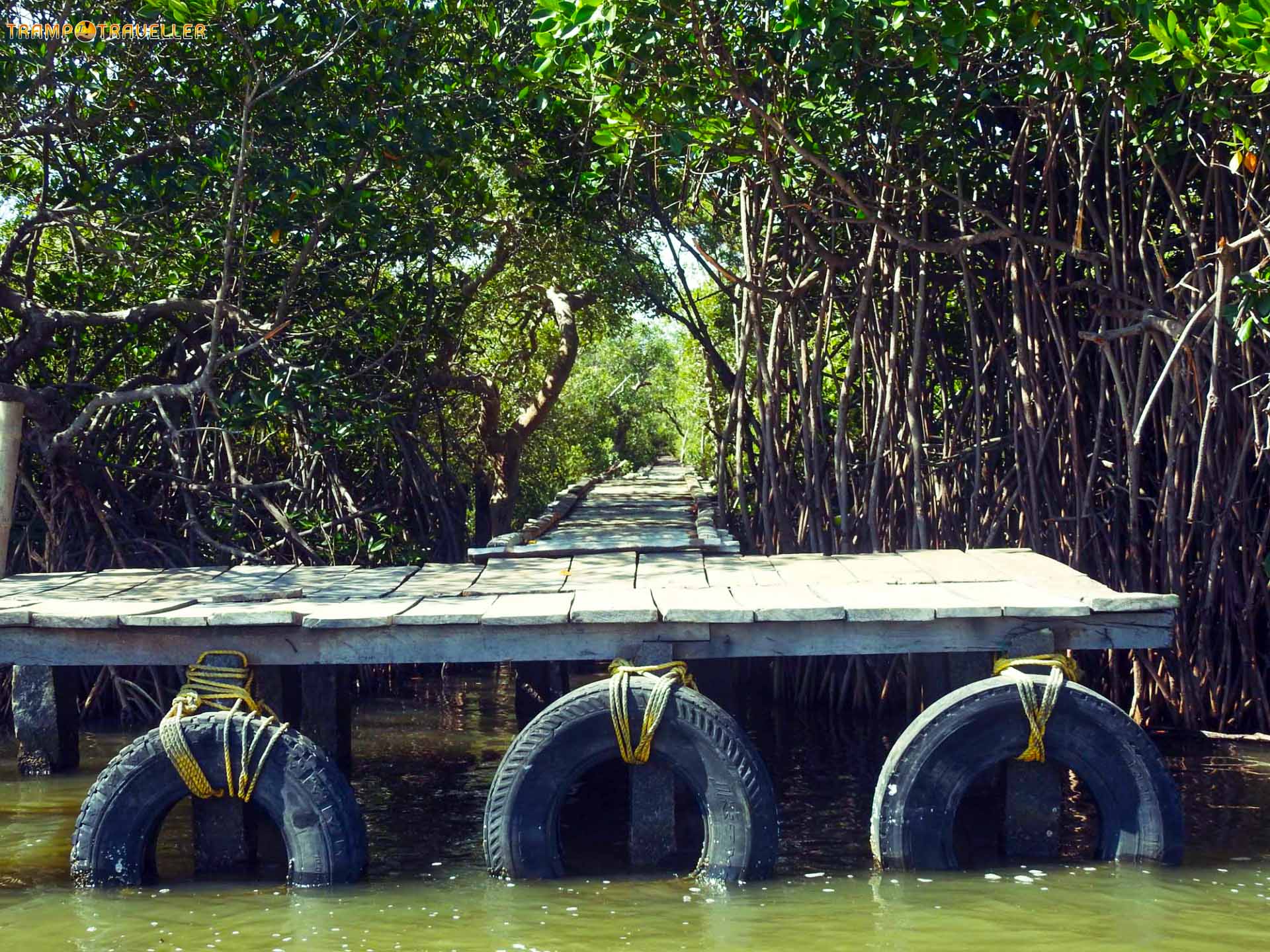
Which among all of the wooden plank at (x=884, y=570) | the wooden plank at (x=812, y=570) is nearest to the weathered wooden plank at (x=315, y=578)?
the wooden plank at (x=812, y=570)

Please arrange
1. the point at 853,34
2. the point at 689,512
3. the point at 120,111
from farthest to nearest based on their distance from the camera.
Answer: the point at 689,512
the point at 120,111
the point at 853,34

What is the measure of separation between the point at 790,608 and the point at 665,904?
3.66 feet

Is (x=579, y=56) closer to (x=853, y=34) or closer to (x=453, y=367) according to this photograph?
(x=853, y=34)

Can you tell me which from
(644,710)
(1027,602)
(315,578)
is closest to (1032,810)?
(1027,602)

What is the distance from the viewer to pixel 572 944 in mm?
4141

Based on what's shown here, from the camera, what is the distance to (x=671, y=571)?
5.88 m

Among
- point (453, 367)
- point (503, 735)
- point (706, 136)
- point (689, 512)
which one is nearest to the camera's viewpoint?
point (706, 136)

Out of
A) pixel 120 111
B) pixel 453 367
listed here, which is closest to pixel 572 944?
pixel 120 111

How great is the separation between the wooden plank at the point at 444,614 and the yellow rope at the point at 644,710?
539mm

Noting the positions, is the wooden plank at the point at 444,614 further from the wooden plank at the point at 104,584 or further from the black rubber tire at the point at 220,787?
the wooden plank at the point at 104,584

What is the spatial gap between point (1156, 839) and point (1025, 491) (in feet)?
9.12

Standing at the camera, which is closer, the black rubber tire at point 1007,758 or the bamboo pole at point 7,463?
the black rubber tire at point 1007,758

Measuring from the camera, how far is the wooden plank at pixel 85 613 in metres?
4.79

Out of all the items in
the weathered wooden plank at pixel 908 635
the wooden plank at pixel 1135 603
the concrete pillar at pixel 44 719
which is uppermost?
the wooden plank at pixel 1135 603
